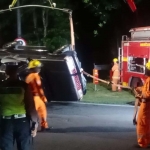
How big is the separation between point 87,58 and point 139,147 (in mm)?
24636

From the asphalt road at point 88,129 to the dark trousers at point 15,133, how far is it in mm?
2750

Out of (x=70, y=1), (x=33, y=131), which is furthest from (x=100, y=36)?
(x=33, y=131)

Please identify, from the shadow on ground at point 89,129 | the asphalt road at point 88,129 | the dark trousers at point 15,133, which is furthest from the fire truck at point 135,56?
the dark trousers at point 15,133

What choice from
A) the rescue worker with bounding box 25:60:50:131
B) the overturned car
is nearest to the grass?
the overturned car

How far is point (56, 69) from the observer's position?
538 inches

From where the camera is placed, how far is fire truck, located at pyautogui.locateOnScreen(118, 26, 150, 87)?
18.3 meters

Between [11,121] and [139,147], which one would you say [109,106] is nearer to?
[139,147]

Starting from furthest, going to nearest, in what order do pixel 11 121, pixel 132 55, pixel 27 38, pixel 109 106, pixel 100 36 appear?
pixel 100 36, pixel 27 38, pixel 132 55, pixel 109 106, pixel 11 121

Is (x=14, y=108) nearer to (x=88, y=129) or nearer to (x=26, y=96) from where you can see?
(x=26, y=96)

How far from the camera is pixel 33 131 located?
7098 mm

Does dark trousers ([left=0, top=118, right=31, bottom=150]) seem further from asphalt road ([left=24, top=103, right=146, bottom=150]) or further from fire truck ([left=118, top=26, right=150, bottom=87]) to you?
fire truck ([left=118, top=26, right=150, bottom=87])

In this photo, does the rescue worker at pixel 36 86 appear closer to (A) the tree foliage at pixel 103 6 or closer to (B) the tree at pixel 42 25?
(B) the tree at pixel 42 25

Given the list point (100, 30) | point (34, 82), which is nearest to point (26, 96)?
point (34, 82)

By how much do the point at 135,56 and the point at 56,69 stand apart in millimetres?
6174
